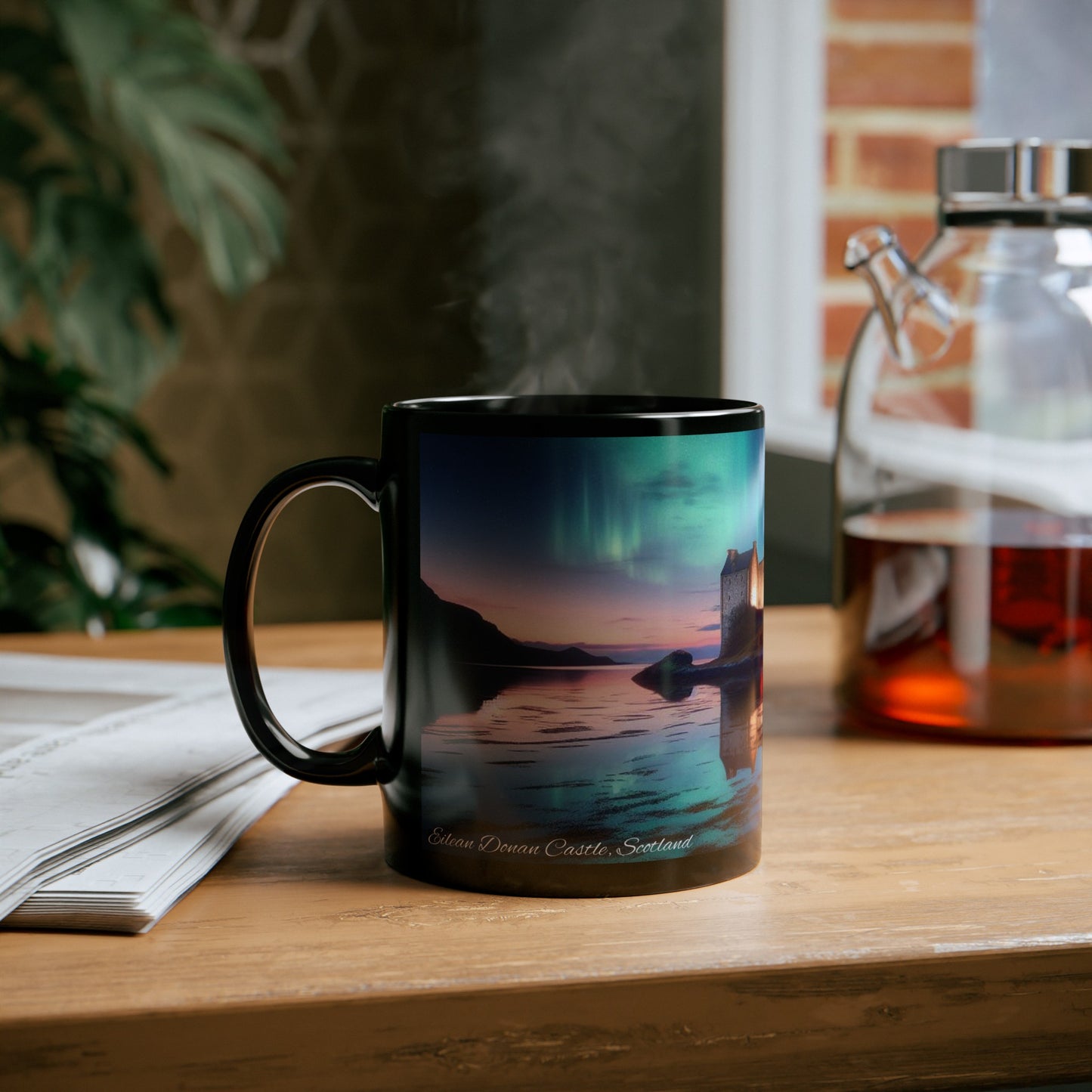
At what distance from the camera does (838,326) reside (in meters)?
1.58

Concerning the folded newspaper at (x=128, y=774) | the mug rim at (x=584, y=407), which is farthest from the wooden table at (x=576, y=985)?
the mug rim at (x=584, y=407)

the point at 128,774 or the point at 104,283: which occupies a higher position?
the point at 104,283

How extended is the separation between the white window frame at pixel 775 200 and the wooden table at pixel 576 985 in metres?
1.19

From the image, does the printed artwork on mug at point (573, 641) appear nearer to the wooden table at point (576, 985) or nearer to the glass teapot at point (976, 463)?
the wooden table at point (576, 985)

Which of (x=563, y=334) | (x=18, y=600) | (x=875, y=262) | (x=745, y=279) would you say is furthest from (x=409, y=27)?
(x=875, y=262)

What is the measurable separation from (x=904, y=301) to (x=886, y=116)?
3.29ft

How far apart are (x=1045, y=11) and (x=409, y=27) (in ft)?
4.85

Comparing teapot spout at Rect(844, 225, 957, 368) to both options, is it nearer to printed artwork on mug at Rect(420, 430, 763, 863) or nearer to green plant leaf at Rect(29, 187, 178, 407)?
printed artwork on mug at Rect(420, 430, 763, 863)

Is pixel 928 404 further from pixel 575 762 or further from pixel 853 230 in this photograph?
pixel 853 230

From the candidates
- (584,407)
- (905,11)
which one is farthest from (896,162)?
(584,407)

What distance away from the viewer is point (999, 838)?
18.5 inches

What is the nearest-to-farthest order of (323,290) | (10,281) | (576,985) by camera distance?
1. (576,985)
2. (10,281)
3. (323,290)

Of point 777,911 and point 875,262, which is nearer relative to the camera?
point 777,911

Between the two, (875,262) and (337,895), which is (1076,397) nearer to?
(875,262)
